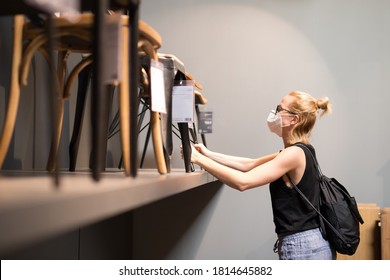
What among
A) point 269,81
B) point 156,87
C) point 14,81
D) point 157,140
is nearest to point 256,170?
point 157,140

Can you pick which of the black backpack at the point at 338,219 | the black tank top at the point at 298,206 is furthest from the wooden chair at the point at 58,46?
the black backpack at the point at 338,219

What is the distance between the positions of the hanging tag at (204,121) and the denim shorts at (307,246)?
0.99 meters

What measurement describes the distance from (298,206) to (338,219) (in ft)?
0.55

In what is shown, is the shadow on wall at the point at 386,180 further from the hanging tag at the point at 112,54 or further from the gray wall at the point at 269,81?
the hanging tag at the point at 112,54

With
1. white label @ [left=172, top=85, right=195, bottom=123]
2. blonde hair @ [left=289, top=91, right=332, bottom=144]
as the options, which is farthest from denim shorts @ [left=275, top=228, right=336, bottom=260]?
Result: white label @ [left=172, top=85, right=195, bottom=123]

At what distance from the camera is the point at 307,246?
6.48 feet

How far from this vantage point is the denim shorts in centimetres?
198

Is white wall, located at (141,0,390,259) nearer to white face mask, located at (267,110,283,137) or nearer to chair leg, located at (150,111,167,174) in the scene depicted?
white face mask, located at (267,110,283,137)

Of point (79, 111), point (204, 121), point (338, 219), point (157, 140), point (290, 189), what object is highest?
point (204, 121)

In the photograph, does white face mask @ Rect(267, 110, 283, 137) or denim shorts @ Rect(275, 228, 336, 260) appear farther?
white face mask @ Rect(267, 110, 283, 137)

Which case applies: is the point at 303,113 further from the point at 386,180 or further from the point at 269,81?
the point at 386,180

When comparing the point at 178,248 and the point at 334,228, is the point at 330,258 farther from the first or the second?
the point at 178,248

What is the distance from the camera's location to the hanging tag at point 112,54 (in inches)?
30.8

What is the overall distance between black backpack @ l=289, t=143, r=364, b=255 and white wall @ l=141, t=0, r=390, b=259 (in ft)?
3.61
